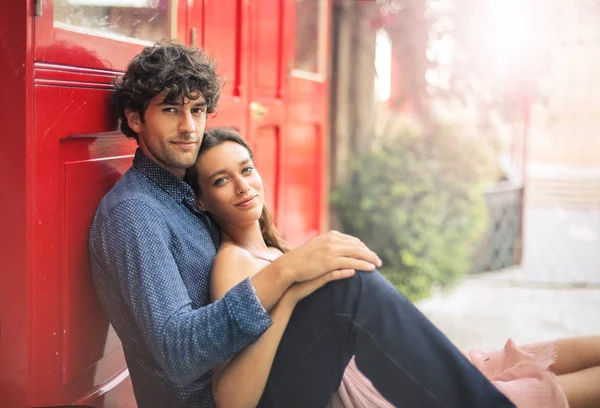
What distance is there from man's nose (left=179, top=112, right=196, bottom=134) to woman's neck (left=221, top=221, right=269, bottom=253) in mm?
350

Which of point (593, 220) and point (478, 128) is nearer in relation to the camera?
point (478, 128)

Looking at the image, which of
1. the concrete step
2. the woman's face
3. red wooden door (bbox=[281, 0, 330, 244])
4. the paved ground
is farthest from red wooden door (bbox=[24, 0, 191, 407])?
the concrete step

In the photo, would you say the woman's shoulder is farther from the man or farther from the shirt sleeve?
the shirt sleeve

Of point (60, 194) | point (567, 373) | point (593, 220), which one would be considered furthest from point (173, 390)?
point (593, 220)

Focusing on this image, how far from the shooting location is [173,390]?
179 cm

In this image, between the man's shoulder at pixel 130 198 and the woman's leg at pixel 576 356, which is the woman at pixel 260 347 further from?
the man's shoulder at pixel 130 198

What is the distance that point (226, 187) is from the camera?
2068 mm

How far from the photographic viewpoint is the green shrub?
4.93 m

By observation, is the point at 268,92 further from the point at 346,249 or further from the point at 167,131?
the point at 346,249

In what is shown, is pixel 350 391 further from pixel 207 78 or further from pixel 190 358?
pixel 207 78

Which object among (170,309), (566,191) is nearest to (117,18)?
(170,309)

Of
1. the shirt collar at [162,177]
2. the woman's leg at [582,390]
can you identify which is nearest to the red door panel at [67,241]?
the shirt collar at [162,177]

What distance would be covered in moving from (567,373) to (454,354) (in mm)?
567

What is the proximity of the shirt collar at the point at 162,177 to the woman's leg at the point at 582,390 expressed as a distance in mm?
1089
